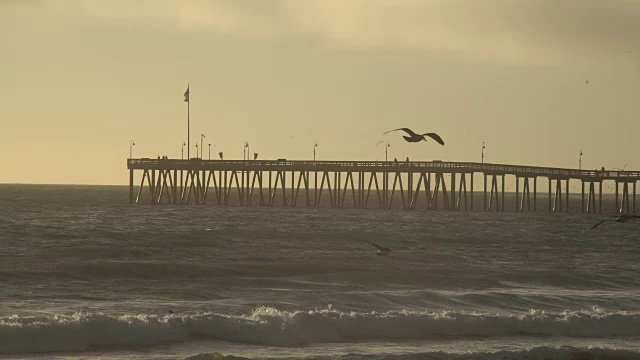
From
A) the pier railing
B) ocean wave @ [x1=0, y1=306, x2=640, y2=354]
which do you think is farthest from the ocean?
the pier railing

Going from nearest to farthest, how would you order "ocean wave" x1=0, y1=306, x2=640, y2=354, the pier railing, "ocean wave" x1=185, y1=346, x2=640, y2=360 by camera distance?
"ocean wave" x1=185, y1=346, x2=640, y2=360, "ocean wave" x1=0, y1=306, x2=640, y2=354, the pier railing

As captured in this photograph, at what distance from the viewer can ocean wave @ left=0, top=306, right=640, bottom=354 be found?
83.3 feet

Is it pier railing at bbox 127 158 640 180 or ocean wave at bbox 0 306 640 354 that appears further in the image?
pier railing at bbox 127 158 640 180

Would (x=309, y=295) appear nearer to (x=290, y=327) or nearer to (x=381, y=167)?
(x=290, y=327)

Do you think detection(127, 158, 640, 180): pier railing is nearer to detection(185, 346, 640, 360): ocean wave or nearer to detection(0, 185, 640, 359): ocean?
detection(0, 185, 640, 359): ocean

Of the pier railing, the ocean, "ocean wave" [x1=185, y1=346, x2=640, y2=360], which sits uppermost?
the pier railing

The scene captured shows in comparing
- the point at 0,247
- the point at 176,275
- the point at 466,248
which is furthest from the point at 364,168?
the point at 176,275

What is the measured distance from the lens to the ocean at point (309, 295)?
83.5 ft

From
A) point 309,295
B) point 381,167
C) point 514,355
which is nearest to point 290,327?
point 514,355

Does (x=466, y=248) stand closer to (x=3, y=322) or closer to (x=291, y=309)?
(x=291, y=309)

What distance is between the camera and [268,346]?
25.7 metres

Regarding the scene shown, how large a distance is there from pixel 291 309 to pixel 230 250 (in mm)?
20024

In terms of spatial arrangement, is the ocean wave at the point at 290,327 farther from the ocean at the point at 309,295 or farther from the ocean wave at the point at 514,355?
the ocean wave at the point at 514,355

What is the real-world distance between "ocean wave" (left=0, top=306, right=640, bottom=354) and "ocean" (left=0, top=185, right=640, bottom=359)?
43 mm
